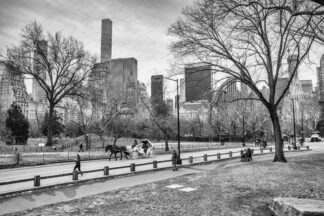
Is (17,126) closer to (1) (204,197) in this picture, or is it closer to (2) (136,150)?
(2) (136,150)

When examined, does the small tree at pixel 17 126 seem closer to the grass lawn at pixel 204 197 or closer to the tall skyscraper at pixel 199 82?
the tall skyscraper at pixel 199 82

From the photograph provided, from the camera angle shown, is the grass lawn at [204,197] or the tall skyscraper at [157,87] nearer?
the grass lawn at [204,197]

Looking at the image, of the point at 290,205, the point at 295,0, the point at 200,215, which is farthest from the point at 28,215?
the point at 295,0

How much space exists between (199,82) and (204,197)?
42.4ft

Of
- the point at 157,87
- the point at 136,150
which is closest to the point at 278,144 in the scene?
the point at 136,150

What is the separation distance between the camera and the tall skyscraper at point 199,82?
21.9m

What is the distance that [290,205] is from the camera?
7.31 meters

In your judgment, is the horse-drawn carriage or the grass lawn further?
the horse-drawn carriage

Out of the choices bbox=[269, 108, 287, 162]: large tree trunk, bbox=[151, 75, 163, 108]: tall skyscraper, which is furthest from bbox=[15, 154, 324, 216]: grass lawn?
bbox=[151, 75, 163, 108]: tall skyscraper

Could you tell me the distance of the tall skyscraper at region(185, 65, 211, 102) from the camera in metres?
21.9

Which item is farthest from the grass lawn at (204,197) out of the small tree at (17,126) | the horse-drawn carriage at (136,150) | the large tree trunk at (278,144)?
the small tree at (17,126)

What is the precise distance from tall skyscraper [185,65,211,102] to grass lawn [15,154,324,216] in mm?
9288

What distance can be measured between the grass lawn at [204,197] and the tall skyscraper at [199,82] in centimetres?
929

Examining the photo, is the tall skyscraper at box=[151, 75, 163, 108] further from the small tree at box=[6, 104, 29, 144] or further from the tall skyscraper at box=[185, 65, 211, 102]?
the small tree at box=[6, 104, 29, 144]
